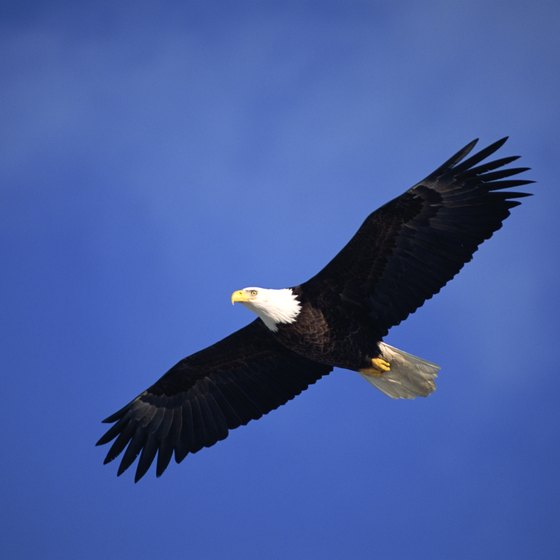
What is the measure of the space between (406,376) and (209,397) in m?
2.24

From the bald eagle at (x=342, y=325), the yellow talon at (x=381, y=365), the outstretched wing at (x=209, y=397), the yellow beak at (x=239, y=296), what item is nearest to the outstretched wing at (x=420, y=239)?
the bald eagle at (x=342, y=325)

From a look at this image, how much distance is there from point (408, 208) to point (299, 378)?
242 cm

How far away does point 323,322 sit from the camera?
10188 mm

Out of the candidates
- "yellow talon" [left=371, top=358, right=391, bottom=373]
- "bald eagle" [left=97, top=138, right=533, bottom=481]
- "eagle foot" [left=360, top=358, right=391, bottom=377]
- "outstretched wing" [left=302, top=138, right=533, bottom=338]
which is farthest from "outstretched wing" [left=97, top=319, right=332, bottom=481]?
"outstretched wing" [left=302, top=138, right=533, bottom=338]

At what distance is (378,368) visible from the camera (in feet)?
34.7

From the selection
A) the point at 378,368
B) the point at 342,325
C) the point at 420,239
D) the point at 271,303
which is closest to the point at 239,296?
the point at 271,303

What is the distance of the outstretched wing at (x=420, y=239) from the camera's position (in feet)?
31.8

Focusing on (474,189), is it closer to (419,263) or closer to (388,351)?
(419,263)

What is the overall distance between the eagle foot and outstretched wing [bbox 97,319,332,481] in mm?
652

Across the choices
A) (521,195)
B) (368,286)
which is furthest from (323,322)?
(521,195)

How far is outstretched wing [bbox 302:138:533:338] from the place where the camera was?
9703mm

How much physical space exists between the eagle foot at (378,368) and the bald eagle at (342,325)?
13 mm

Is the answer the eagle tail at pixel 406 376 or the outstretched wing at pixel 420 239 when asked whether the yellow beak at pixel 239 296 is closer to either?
the outstretched wing at pixel 420 239

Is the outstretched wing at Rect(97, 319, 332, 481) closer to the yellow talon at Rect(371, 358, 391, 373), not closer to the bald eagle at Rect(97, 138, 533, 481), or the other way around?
the bald eagle at Rect(97, 138, 533, 481)
